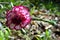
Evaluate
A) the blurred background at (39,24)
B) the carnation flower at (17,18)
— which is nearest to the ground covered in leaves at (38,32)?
the blurred background at (39,24)

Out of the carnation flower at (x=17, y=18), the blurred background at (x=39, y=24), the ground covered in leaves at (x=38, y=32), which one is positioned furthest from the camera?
the ground covered in leaves at (x=38, y=32)

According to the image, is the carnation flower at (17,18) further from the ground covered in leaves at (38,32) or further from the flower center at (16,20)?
the ground covered in leaves at (38,32)

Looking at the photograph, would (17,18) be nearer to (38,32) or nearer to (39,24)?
(38,32)

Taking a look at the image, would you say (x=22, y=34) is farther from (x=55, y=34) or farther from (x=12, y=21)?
(x=12, y=21)

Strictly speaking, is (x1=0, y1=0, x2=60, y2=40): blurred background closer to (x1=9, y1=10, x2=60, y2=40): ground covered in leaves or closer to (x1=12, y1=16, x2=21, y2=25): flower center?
(x1=9, y1=10, x2=60, y2=40): ground covered in leaves

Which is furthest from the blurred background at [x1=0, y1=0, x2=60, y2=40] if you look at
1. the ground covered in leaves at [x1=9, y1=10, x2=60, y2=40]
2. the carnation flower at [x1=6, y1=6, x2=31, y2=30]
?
the carnation flower at [x1=6, y1=6, x2=31, y2=30]

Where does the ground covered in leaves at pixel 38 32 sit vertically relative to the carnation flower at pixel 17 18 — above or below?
below

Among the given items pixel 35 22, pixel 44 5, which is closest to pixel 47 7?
pixel 44 5

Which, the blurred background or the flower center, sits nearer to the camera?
the flower center

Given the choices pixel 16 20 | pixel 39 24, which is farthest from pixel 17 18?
pixel 39 24
